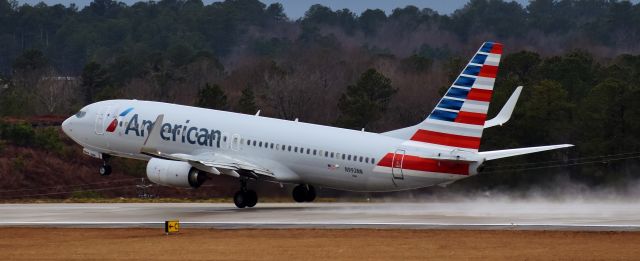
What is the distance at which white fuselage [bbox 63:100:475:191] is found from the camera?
62.8 metres

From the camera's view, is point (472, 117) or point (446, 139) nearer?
point (472, 117)

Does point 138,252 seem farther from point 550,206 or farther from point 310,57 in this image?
point 310,57

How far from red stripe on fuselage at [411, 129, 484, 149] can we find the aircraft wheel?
882 centimetres

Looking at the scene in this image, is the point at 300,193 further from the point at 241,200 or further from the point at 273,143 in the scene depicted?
the point at 241,200

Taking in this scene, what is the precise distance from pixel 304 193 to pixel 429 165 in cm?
994

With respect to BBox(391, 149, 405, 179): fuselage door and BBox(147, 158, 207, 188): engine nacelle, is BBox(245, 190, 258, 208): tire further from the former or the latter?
BBox(391, 149, 405, 179): fuselage door

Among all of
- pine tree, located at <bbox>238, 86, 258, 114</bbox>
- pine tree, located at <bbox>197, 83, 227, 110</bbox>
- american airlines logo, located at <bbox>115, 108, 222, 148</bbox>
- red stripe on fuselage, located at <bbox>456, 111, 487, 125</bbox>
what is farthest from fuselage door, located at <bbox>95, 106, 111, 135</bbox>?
pine tree, located at <bbox>197, 83, 227, 110</bbox>

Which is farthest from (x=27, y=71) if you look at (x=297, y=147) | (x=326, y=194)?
(x=297, y=147)

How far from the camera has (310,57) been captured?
153 m

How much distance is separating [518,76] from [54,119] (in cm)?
3582

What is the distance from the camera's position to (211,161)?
2613 inches

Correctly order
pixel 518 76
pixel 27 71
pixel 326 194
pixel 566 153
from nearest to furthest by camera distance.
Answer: pixel 326 194 < pixel 566 153 < pixel 518 76 < pixel 27 71

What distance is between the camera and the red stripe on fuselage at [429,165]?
60.0 metres

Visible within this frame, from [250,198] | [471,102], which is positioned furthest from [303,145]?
[471,102]
